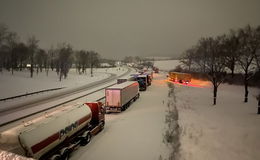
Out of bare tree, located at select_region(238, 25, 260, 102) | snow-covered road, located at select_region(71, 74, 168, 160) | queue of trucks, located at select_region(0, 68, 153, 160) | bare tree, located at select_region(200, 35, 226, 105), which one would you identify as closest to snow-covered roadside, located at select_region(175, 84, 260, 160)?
snow-covered road, located at select_region(71, 74, 168, 160)

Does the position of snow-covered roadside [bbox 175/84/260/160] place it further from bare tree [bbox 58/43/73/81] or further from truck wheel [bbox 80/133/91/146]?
bare tree [bbox 58/43/73/81]

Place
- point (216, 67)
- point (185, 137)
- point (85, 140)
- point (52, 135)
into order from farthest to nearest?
1. point (216, 67)
2. point (185, 137)
3. point (85, 140)
4. point (52, 135)

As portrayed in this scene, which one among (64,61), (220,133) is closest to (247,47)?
(220,133)

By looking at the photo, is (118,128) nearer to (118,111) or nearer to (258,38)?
(118,111)

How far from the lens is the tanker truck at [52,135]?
8.39 m

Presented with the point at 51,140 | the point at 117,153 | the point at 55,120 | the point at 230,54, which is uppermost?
the point at 230,54

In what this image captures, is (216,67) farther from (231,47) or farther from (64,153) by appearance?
(64,153)

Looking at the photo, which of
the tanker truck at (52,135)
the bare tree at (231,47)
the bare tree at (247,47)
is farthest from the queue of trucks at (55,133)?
the bare tree at (231,47)

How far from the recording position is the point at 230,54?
43.7 meters

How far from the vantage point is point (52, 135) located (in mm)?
9797

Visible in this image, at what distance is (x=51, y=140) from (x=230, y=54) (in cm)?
4556

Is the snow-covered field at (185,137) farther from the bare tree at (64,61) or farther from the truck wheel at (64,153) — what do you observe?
the bare tree at (64,61)

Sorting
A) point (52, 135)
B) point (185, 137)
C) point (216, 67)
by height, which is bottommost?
→ point (185, 137)

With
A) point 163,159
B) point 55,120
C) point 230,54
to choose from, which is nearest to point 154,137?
point 163,159
